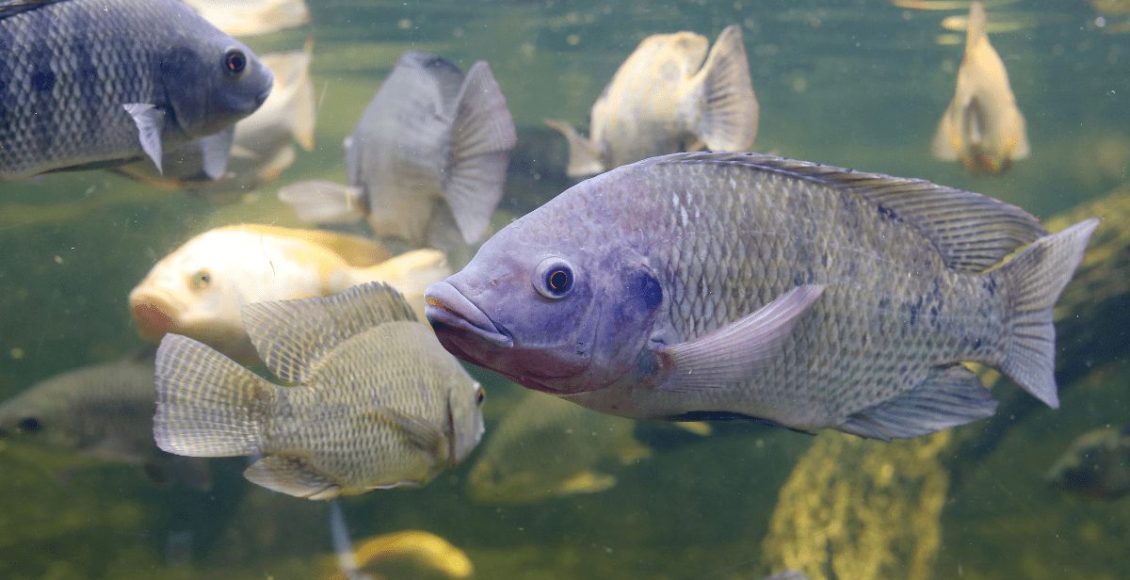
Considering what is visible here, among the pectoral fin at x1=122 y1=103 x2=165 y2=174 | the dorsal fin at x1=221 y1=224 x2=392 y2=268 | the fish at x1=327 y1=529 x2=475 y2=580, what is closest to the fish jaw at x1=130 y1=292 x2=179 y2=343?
the dorsal fin at x1=221 y1=224 x2=392 y2=268

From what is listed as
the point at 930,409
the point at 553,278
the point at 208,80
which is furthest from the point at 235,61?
the point at 930,409

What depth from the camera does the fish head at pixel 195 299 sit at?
350 cm

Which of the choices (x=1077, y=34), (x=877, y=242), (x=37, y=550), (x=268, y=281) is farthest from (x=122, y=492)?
(x=1077, y=34)

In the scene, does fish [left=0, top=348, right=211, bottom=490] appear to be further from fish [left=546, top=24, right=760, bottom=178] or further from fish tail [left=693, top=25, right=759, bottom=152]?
fish tail [left=693, top=25, right=759, bottom=152]

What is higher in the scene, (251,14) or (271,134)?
(271,134)

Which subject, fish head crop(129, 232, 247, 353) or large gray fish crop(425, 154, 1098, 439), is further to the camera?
fish head crop(129, 232, 247, 353)

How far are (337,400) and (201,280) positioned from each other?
1.32 meters

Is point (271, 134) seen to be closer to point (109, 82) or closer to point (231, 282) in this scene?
point (231, 282)

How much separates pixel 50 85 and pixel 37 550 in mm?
4180

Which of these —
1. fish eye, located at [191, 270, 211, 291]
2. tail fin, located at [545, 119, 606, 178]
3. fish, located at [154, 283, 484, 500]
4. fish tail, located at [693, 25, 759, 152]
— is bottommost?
fish eye, located at [191, 270, 211, 291]

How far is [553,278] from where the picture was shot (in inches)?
69.6

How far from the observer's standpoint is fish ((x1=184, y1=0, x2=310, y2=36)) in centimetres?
805

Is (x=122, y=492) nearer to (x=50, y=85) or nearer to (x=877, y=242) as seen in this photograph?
(x=50, y=85)

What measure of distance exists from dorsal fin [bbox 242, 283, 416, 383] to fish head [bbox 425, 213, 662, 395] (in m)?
1.08
